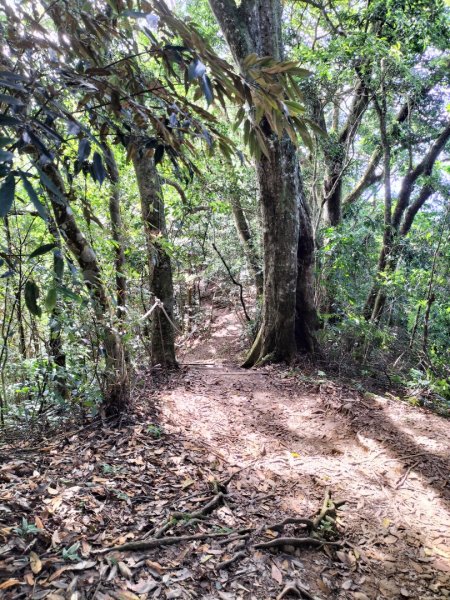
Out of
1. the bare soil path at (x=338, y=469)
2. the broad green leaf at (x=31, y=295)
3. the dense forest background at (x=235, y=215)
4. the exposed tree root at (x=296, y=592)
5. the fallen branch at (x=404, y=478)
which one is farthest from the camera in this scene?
the fallen branch at (x=404, y=478)

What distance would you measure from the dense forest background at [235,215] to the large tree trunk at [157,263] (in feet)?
0.09

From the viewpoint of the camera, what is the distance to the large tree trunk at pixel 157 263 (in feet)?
19.0

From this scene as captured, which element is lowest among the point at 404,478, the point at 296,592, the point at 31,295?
the point at 404,478

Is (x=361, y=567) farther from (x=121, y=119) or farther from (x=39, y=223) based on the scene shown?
(x=39, y=223)

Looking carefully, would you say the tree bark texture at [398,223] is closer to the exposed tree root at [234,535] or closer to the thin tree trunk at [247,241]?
the thin tree trunk at [247,241]

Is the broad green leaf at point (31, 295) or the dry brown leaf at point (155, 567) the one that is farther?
the dry brown leaf at point (155, 567)

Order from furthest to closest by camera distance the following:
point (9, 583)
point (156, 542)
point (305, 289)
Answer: point (305, 289) < point (156, 542) < point (9, 583)

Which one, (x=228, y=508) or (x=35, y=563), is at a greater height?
(x=35, y=563)

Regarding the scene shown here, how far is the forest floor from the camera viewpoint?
81.7 inches

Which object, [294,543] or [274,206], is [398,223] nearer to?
[274,206]

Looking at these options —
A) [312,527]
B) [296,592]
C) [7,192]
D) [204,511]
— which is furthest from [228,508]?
[7,192]

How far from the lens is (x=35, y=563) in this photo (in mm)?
1933

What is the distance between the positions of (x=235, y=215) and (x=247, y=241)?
0.72m

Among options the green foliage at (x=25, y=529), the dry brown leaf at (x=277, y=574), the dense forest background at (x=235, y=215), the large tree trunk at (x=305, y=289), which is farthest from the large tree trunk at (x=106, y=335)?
the large tree trunk at (x=305, y=289)
